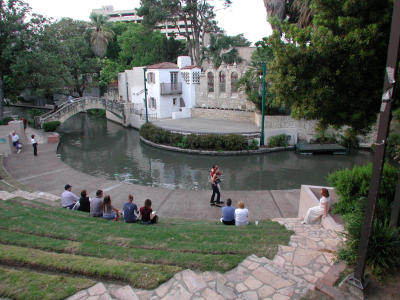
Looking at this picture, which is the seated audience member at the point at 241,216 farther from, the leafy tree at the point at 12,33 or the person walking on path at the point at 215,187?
the leafy tree at the point at 12,33

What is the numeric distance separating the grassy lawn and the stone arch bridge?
22481mm

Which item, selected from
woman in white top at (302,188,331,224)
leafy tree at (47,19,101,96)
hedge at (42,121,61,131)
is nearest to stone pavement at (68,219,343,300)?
woman in white top at (302,188,331,224)

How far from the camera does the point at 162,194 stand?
1331cm

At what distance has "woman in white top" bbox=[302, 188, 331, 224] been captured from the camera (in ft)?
26.9

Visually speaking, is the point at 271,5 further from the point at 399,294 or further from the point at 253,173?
the point at 399,294

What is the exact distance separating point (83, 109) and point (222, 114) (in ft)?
46.7

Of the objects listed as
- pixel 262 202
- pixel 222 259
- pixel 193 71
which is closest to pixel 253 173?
pixel 262 202

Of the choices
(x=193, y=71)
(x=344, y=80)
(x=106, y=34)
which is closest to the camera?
(x=344, y=80)

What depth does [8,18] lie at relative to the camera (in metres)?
25.8

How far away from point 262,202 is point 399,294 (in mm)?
7665

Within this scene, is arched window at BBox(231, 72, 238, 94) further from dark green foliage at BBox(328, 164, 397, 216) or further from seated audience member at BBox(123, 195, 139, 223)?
seated audience member at BBox(123, 195, 139, 223)

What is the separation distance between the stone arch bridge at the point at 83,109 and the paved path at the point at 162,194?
11.9m

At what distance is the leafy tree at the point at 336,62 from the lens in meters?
6.65

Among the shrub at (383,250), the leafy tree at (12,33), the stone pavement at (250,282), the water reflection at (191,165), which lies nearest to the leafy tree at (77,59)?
the leafy tree at (12,33)
